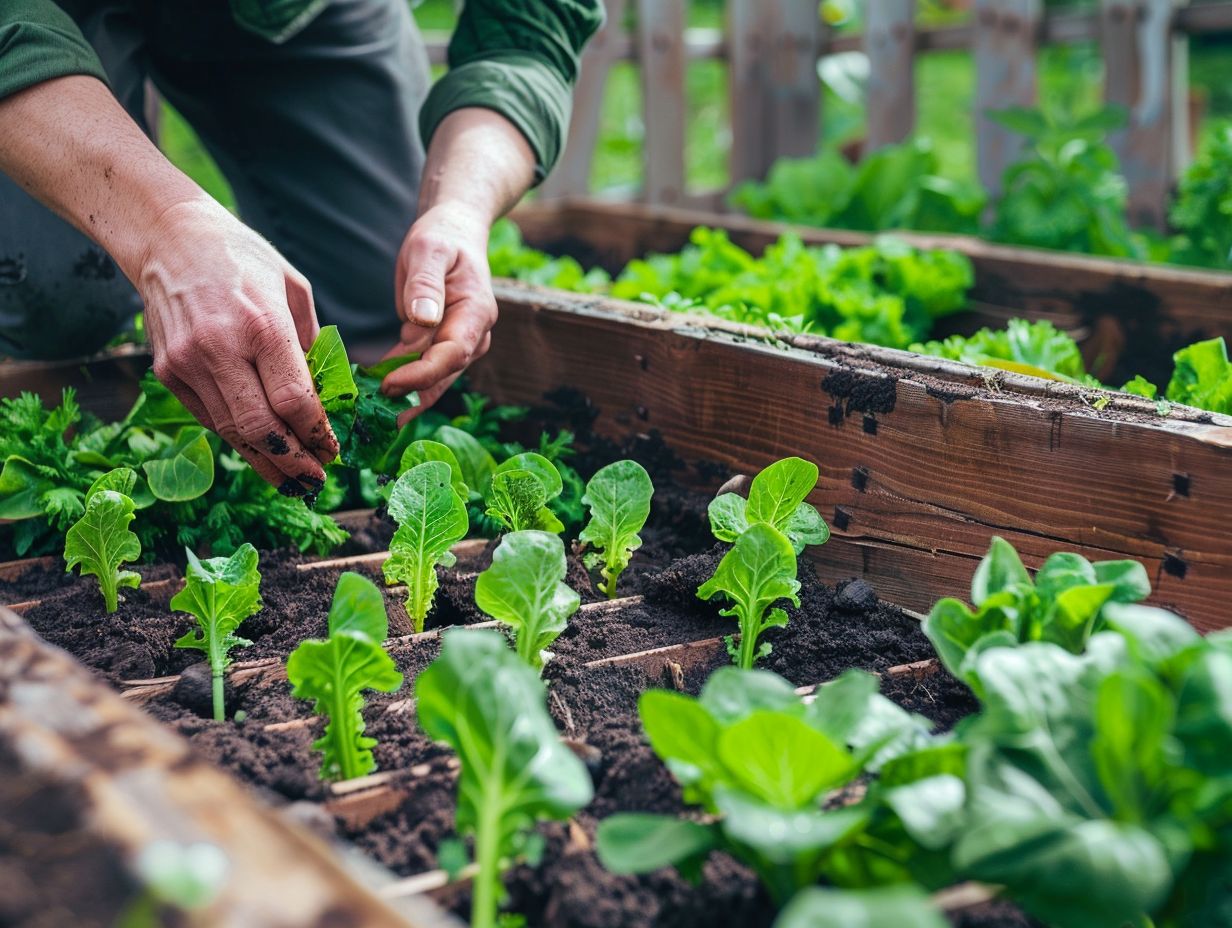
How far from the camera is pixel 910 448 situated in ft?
6.17

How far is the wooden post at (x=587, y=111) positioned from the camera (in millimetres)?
4930

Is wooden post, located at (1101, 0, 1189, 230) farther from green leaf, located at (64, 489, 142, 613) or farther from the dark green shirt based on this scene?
green leaf, located at (64, 489, 142, 613)

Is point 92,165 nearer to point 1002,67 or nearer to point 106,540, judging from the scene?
point 106,540

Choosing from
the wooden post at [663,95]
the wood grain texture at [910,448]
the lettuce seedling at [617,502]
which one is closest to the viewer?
the wood grain texture at [910,448]

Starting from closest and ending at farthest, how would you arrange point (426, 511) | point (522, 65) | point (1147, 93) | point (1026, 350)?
1. point (426, 511)
2. point (1026, 350)
3. point (522, 65)
4. point (1147, 93)

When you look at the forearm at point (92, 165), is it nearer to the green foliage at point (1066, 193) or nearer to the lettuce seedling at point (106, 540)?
the lettuce seedling at point (106, 540)

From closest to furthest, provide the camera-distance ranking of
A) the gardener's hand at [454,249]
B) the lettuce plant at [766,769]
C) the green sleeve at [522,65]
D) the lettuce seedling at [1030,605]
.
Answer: the lettuce plant at [766,769] < the lettuce seedling at [1030,605] < the gardener's hand at [454,249] < the green sleeve at [522,65]

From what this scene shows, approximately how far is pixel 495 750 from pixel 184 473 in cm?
121

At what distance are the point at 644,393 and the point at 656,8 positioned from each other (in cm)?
341

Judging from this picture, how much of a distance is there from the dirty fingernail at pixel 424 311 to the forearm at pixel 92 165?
15.0 inches

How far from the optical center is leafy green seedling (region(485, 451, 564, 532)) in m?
1.86

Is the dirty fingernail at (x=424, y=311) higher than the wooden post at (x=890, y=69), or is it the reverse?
the dirty fingernail at (x=424, y=311)

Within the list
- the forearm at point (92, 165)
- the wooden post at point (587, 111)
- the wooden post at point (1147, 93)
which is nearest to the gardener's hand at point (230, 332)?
the forearm at point (92, 165)

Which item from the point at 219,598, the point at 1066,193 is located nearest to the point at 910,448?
the point at 219,598
